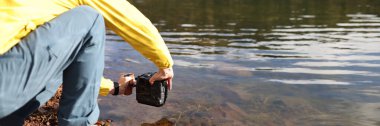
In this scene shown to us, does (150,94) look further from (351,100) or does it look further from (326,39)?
(326,39)

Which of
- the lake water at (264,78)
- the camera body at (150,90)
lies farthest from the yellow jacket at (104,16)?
the lake water at (264,78)

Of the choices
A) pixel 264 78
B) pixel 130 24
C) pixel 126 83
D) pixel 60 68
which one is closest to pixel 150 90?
pixel 126 83

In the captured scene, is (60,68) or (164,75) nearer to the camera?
(60,68)

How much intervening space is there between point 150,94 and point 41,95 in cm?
98

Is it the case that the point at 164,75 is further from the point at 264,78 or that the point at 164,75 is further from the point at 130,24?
the point at 264,78

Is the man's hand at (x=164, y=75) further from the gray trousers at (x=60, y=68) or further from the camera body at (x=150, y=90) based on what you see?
the gray trousers at (x=60, y=68)

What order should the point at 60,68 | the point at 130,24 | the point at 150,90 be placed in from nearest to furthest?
the point at 60,68, the point at 130,24, the point at 150,90

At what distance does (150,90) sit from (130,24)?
857mm

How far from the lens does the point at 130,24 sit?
2.99m

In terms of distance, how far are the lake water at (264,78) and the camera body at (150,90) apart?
4.13 feet

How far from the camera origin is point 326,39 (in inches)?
507

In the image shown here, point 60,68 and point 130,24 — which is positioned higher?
point 130,24

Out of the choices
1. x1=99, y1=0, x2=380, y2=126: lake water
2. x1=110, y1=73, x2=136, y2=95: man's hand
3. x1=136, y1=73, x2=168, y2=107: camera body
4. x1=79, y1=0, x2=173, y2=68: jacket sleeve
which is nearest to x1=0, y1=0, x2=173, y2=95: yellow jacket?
x1=79, y1=0, x2=173, y2=68: jacket sleeve

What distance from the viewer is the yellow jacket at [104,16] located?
2.50 metres
